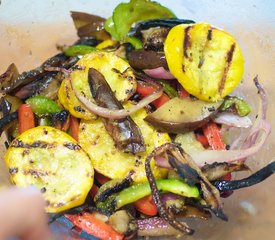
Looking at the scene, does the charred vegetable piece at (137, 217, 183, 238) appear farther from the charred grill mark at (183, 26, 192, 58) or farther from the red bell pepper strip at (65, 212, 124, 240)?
the charred grill mark at (183, 26, 192, 58)

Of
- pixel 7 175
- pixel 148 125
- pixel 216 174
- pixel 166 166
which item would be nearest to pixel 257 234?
pixel 216 174

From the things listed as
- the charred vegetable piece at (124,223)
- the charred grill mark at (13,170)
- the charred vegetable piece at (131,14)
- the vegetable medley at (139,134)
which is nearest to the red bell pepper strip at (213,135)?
the vegetable medley at (139,134)

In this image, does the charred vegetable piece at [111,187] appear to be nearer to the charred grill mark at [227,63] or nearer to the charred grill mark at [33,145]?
the charred grill mark at [33,145]

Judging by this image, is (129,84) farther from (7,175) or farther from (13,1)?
(13,1)

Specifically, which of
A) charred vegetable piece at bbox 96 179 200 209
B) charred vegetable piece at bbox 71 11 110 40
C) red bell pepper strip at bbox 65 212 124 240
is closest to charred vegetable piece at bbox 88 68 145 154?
charred vegetable piece at bbox 96 179 200 209

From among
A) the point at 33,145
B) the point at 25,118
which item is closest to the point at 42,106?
the point at 25,118
